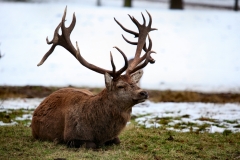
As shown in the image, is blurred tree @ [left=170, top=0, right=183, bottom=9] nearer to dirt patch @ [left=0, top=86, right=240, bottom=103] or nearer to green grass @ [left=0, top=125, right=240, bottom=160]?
dirt patch @ [left=0, top=86, right=240, bottom=103]

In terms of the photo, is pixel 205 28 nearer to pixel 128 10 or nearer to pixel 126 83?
pixel 128 10

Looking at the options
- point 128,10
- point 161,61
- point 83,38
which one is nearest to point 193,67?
point 161,61

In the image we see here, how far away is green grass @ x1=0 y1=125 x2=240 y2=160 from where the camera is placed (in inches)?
331

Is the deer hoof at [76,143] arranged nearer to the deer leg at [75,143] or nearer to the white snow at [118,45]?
the deer leg at [75,143]

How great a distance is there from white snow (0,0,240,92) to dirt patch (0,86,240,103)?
131 centimetres

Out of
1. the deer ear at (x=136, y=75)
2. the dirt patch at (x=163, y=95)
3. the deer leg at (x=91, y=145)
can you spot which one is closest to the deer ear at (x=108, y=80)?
the deer ear at (x=136, y=75)

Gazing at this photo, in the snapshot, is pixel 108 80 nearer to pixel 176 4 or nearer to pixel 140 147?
pixel 140 147

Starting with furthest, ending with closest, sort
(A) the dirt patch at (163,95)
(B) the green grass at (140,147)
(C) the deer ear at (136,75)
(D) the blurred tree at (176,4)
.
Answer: (D) the blurred tree at (176,4)
(A) the dirt patch at (163,95)
(C) the deer ear at (136,75)
(B) the green grass at (140,147)

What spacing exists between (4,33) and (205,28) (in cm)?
971

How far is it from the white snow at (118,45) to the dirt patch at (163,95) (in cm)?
131

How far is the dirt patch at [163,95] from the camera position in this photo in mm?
15120

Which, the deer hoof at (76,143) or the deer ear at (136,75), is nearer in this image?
the deer hoof at (76,143)

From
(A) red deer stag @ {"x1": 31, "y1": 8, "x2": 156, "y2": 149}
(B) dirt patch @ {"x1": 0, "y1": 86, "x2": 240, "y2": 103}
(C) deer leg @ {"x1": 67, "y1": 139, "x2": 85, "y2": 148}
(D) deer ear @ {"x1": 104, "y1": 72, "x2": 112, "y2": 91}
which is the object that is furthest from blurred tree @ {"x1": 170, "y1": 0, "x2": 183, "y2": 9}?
(C) deer leg @ {"x1": 67, "y1": 139, "x2": 85, "y2": 148}

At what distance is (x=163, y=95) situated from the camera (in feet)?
50.8
